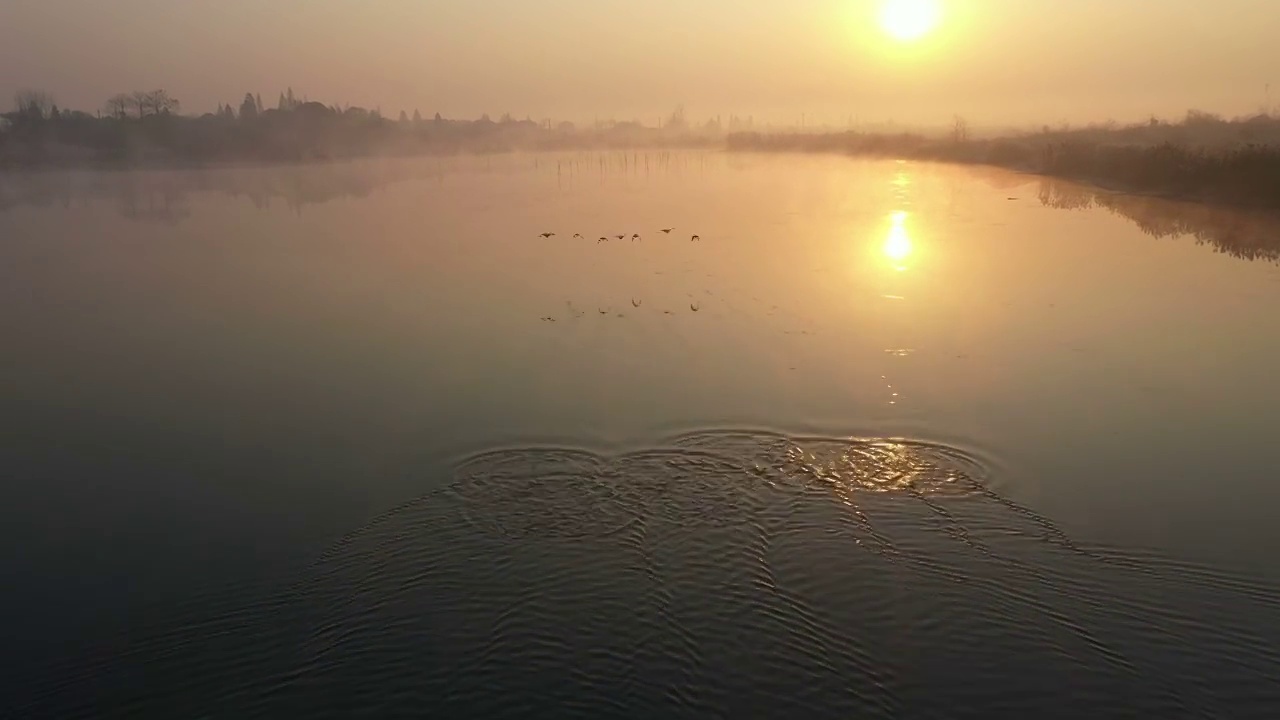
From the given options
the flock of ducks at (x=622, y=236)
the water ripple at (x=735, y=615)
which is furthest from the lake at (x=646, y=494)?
the flock of ducks at (x=622, y=236)

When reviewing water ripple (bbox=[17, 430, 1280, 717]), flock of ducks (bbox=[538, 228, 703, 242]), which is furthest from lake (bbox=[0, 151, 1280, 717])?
flock of ducks (bbox=[538, 228, 703, 242])

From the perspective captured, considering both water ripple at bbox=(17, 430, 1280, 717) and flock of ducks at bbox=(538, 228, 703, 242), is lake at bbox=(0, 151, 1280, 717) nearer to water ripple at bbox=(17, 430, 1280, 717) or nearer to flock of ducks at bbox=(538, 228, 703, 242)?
water ripple at bbox=(17, 430, 1280, 717)

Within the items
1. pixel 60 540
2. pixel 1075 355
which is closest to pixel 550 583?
pixel 60 540

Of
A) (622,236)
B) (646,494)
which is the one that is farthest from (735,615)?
(622,236)

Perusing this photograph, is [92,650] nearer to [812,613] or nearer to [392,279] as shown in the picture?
[812,613]

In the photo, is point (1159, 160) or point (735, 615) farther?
point (1159, 160)

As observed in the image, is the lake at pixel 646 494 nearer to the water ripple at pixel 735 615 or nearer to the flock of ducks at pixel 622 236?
the water ripple at pixel 735 615

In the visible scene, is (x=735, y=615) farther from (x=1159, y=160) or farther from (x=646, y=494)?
(x=1159, y=160)

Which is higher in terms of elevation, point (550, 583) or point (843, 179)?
point (843, 179)
